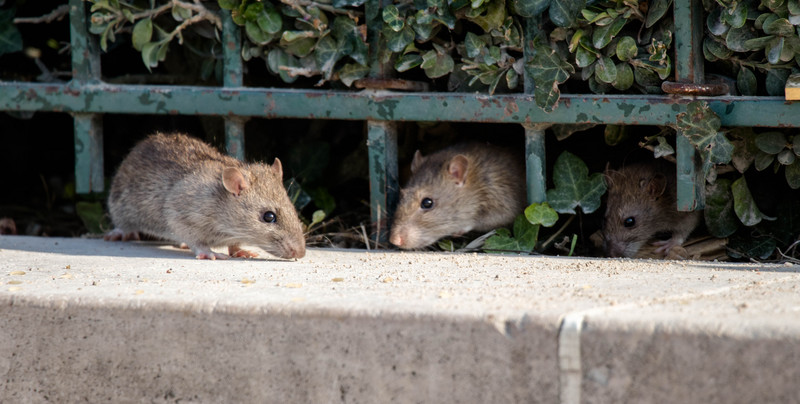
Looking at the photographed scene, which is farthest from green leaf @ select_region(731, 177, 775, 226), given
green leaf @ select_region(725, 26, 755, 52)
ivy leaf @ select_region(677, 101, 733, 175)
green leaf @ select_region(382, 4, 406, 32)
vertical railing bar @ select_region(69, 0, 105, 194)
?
vertical railing bar @ select_region(69, 0, 105, 194)

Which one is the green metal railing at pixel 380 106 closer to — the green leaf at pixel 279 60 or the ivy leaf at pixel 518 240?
the green leaf at pixel 279 60

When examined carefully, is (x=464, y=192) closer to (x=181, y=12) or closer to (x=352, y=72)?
(x=352, y=72)

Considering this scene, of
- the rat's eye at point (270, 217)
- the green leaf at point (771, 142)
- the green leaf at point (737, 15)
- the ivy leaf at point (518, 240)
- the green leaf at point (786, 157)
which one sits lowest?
the ivy leaf at point (518, 240)

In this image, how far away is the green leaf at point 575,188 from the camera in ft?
15.3

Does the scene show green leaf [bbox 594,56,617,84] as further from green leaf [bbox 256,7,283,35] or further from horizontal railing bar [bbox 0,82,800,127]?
green leaf [bbox 256,7,283,35]

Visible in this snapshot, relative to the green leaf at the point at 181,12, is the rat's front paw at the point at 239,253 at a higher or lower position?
lower

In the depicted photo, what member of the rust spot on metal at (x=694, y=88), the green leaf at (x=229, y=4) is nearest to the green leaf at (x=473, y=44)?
the rust spot on metal at (x=694, y=88)

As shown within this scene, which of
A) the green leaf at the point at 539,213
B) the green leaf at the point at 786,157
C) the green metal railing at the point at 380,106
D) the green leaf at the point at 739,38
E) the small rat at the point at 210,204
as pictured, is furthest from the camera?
the small rat at the point at 210,204

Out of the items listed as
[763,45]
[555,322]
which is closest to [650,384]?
[555,322]

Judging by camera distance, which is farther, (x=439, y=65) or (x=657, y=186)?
(x=657, y=186)

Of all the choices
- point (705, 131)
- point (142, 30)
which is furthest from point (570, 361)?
point (142, 30)

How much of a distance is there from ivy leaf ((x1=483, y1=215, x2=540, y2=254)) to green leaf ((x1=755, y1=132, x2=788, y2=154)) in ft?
3.72

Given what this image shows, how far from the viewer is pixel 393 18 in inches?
171

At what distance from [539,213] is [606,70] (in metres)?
0.79
